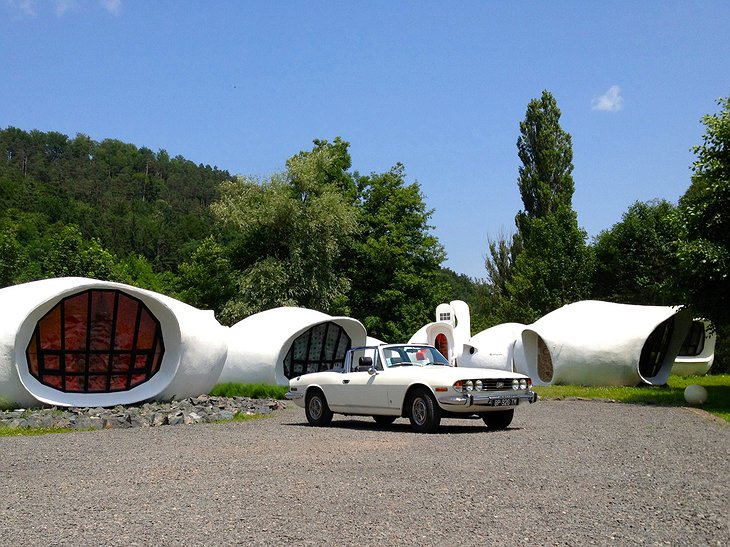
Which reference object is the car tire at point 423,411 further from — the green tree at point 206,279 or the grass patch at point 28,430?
the green tree at point 206,279

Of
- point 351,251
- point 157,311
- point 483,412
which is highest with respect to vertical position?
point 351,251

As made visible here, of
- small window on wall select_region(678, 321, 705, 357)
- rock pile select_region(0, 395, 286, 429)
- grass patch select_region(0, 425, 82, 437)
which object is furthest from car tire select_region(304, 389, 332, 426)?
small window on wall select_region(678, 321, 705, 357)

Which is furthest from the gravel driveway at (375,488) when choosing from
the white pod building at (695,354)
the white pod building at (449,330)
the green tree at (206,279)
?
the green tree at (206,279)

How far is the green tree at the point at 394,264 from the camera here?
4491 cm

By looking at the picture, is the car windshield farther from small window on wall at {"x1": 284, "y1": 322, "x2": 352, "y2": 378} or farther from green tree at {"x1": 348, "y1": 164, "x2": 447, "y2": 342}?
green tree at {"x1": 348, "y1": 164, "x2": 447, "y2": 342}

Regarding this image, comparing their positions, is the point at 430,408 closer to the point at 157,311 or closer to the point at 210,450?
the point at 210,450

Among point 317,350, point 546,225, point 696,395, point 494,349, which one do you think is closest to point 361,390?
point 696,395

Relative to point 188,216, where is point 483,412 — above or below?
below

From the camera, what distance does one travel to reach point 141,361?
20422 mm

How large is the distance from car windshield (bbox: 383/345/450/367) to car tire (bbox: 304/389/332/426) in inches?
61.4

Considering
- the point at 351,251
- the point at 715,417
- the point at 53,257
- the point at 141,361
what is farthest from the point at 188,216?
the point at 715,417

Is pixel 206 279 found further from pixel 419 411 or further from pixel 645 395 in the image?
pixel 419 411

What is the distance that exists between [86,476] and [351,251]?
37.6m

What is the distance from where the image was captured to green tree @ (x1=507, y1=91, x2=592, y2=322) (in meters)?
45.8
